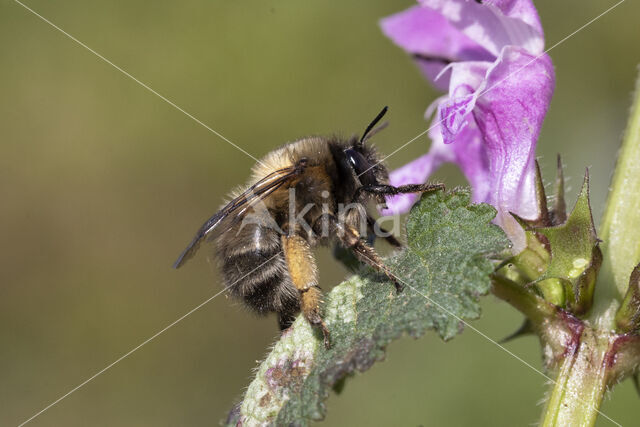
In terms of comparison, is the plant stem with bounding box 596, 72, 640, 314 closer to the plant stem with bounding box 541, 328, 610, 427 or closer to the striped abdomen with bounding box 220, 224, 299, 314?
the plant stem with bounding box 541, 328, 610, 427

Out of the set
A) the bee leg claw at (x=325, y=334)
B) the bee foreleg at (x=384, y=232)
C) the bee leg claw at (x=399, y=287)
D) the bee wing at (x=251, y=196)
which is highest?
the bee foreleg at (x=384, y=232)

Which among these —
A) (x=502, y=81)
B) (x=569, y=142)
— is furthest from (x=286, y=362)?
(x=569, y=142)

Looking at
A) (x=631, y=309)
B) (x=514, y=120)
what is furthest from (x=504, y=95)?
(x=631, y=309)

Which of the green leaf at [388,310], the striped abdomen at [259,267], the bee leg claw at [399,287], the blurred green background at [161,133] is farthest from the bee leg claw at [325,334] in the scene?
the blurred green background at [161,133]

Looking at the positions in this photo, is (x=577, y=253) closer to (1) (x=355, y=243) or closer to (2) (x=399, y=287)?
(2) (x=399, y=287)

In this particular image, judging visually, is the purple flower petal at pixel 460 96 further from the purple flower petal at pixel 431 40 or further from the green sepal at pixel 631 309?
the green sepal at pixel 631 309

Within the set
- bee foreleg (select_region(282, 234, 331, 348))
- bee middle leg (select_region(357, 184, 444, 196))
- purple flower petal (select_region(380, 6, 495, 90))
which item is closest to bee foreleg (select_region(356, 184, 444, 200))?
bee middle leg (select_region(357, 184, 444, 196))

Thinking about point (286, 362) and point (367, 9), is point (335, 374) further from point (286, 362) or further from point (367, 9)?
point (367, 9)
